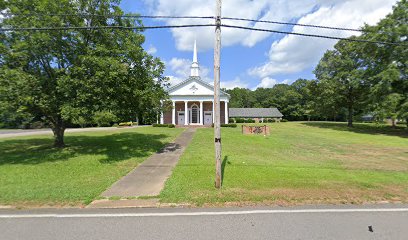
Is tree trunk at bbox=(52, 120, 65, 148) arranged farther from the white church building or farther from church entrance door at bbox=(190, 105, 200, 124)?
church entrance door at bbox=(190, 105, 200, 124)

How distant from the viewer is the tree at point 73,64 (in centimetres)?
1016

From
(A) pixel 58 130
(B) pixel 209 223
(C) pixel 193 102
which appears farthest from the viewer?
(C) pixel 193 102

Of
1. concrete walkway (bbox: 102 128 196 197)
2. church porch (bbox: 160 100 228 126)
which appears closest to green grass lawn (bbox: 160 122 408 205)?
concrete walkway (bbox: 102 128 196 197)

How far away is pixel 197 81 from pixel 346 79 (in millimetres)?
22397

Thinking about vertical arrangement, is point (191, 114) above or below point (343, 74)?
below

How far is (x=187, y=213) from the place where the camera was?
196 inches

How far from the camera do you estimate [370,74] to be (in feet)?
98.9

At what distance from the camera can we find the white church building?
38.0 metres

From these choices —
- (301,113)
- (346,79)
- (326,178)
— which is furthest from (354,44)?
(301,113)

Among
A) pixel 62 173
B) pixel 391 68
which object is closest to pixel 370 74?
pixel 391 68

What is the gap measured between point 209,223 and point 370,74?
111 ft

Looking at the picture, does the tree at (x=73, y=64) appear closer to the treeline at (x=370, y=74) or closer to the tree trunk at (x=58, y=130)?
the tree trunk at (x=58, y=130)

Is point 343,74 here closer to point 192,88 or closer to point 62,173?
point 192,88

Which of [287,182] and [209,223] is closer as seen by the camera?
[209,223]
